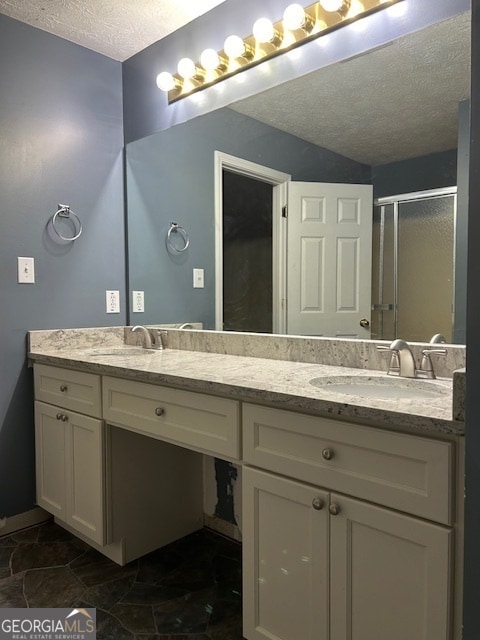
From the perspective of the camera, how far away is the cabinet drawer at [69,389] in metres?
1.79

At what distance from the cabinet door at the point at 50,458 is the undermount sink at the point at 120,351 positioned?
31 cm

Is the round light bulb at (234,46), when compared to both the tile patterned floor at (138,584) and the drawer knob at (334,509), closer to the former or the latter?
the drawer knob at (334,509)

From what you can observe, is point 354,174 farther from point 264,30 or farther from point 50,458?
point 50,458

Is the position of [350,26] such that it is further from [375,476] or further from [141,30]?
[375,476]

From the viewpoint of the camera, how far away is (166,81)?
2.14 m

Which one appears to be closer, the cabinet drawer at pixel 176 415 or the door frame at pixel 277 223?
the cabinet drawer at pixel 176 415

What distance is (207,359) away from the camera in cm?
183

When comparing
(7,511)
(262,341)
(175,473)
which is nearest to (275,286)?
(262,341)

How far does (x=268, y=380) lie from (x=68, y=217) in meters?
1.47

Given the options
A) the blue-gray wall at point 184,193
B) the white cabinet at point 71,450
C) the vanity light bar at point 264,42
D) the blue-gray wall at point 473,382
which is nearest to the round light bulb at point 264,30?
the vanity light bar at point 264,42

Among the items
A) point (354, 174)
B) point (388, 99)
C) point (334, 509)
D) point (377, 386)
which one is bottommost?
point (334, 509)

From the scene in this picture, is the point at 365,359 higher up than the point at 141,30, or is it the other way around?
the point at 141,30

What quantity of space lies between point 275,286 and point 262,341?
0.24m

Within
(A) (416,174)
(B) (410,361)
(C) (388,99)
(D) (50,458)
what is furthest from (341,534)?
(D) (50,458)
